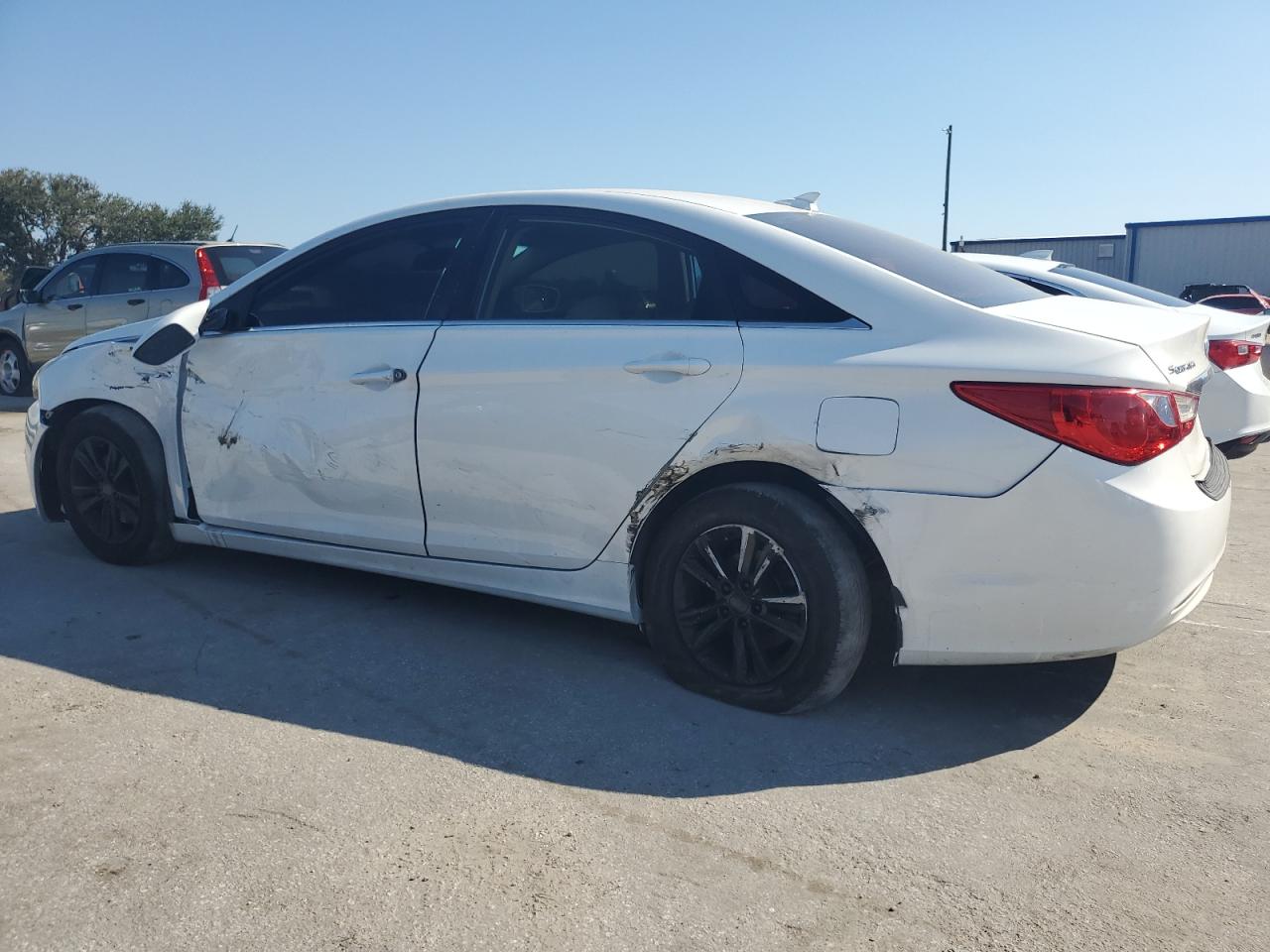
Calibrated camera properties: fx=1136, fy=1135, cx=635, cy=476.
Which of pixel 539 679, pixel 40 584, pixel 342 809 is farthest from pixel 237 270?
pixel 342 809

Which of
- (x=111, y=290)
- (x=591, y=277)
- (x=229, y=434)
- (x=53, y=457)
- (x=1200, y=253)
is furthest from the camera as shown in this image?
(x=1200, y=253)

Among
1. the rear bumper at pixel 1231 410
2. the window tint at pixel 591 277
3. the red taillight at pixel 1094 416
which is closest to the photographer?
the red taillight at pixel 1094 416

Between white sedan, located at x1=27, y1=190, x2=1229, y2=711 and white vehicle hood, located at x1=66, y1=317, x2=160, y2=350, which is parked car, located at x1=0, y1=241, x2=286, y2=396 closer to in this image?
white vehicle hood, located at x1=66, y1=317, x2=160, y2=350

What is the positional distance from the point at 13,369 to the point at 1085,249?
4178 cm

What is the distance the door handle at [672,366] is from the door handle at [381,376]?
0.94 meters

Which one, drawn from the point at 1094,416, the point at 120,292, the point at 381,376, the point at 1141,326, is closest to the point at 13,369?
the point at 120,292

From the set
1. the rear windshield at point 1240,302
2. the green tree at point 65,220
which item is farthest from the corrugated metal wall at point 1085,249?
the green tree at point 65,220

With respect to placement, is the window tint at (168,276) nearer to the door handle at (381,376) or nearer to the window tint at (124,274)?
the window tint at (124,274)

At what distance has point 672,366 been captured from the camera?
360cm

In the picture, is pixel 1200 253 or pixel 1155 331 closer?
pixel 1155 331

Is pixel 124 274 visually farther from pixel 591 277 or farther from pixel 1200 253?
pixel 1200 253

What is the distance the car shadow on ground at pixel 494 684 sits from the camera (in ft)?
10.7

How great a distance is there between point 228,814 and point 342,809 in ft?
0.93

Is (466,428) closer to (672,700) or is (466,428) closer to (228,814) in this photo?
(672,700)
